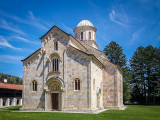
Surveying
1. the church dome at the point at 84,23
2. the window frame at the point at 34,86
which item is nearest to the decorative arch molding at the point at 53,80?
the window frame at the point at 34,86

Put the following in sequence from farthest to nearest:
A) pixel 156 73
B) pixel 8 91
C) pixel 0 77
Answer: pixel 0 77 < pixel 156 73 < pixel 8 91

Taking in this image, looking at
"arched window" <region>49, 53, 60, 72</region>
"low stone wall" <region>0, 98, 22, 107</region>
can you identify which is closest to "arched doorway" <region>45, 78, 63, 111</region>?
"arched window" <region>49, 53, 60, 72</region>

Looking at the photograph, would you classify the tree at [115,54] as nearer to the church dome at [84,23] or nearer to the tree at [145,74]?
the tree at [145,74]

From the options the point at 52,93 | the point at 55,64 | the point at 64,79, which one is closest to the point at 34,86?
the point at 52,93

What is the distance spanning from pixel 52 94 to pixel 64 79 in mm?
3180

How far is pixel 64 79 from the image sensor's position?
80.0ft

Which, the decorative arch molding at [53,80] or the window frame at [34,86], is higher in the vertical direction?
the decorative arch molding at [53,80]

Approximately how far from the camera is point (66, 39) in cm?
2547

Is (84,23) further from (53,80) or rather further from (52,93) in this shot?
(52,93)

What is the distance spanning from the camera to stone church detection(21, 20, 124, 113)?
2322 centimetres

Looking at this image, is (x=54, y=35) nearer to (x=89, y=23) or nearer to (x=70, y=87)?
(x=70, y=87)

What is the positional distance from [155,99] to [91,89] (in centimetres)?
3401

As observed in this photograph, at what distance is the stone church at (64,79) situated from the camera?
23219mm

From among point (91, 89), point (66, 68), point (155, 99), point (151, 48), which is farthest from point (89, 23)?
point (155, 99)
